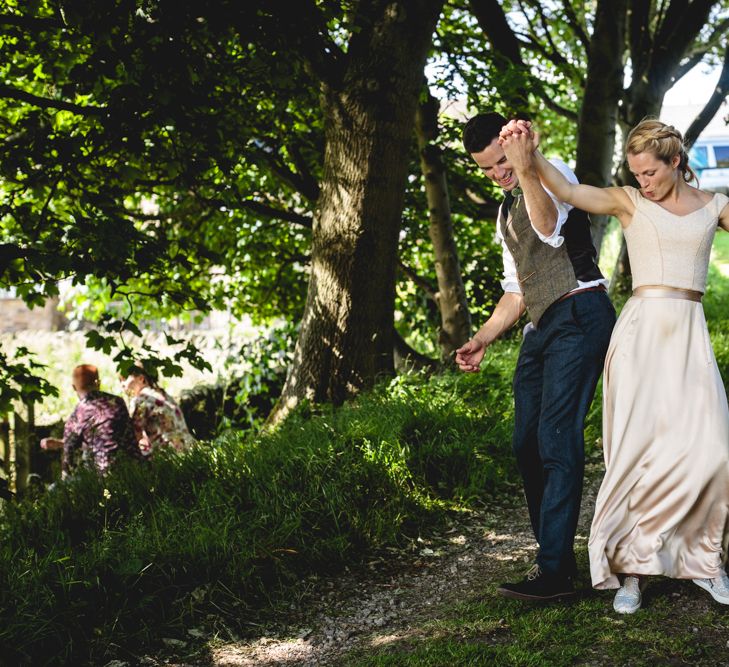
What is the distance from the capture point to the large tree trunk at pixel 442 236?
9805 millimetres

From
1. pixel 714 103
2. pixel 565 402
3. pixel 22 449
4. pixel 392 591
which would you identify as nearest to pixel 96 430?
pixel 22 449

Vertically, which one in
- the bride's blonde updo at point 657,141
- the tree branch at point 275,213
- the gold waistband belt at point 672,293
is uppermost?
the tree branch at point 275,213

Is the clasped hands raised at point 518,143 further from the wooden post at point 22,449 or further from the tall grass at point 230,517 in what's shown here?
the wooden post at point 22,449

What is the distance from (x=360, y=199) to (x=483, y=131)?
11.7ft

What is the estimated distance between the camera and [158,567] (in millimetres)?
4141

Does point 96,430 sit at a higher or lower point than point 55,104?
lower

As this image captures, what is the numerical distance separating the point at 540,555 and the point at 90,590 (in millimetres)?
2049

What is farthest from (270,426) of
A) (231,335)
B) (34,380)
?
(231,335)

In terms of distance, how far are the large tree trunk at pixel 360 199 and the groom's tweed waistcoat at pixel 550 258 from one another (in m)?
3.48

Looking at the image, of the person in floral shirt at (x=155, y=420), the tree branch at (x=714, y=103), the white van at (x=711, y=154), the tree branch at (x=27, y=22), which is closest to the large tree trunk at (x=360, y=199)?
the person in floral shirt at (x=155, y=420)

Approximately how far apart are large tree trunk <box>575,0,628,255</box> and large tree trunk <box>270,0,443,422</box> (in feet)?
10.4

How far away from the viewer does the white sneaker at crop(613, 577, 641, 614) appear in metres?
3.50

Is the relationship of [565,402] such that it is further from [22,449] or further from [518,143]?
[22,449]

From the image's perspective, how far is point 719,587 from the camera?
3475 mm
